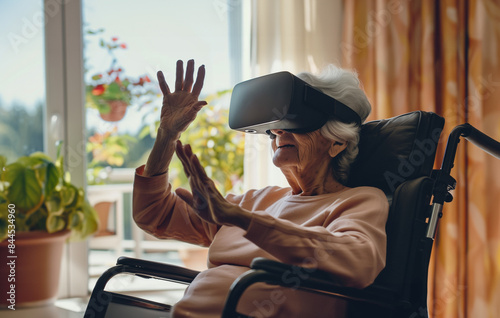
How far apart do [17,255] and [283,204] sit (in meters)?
1.49

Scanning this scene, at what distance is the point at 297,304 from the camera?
1.18 meters

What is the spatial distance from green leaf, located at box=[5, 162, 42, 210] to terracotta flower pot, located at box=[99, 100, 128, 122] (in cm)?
59

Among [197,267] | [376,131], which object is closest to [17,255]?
[197,267]

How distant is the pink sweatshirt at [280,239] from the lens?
1.04 meters

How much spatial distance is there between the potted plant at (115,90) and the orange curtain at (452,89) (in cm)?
117

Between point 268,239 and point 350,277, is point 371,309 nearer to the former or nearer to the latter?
point 350,277

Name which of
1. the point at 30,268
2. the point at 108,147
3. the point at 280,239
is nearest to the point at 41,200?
the point at 30,268

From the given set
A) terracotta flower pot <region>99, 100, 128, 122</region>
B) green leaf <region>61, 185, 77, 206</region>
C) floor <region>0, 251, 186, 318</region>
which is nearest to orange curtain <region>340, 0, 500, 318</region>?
terracotta flower pot <region>99, 100, 128, 122</region>

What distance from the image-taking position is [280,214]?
1.41 m

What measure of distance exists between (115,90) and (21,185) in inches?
31.0

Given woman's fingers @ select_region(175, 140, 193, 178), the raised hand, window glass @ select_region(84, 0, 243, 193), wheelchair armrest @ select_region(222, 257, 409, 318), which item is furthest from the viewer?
window glass @ select_region(84, 0, 243, 193)

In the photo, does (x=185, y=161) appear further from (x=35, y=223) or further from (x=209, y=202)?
(x=35, y=223)

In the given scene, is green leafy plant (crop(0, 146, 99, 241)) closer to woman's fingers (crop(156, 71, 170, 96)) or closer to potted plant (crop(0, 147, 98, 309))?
potted plant (crop(0, 147, 98, 309))

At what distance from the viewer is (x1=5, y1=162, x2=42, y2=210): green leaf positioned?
219 cm
